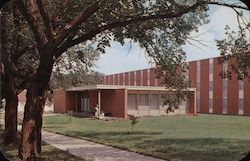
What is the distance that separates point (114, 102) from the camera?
39875 millimetres

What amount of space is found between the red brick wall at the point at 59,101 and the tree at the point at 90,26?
39.7 m

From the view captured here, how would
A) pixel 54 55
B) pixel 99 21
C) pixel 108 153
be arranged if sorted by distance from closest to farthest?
pixel 54 55
pixel 99 21
pixel 108 153

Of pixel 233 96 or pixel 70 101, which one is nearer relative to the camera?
pixel 233 96

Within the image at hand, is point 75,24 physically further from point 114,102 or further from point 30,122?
point 114,102

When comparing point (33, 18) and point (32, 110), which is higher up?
point (33, 18)

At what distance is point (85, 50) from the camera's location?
19.4 metres

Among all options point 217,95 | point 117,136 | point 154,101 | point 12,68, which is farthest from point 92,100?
point 12,68

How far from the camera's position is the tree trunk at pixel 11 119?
14.9m

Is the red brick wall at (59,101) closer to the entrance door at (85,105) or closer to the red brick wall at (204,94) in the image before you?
the entrance door at (85,105)

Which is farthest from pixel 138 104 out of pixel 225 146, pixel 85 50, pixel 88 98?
pixel 225 146

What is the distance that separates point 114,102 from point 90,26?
29.7m

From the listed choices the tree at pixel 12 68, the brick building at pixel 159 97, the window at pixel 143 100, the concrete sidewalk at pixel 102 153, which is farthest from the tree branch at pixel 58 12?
the window at pixel 143 100

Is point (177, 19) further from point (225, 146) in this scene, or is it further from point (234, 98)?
point (234, 98)

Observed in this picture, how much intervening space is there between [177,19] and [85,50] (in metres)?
9.50
